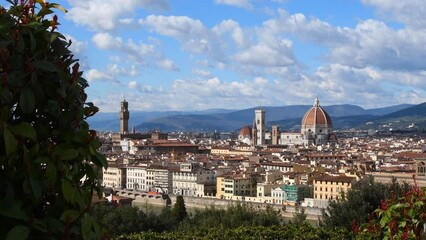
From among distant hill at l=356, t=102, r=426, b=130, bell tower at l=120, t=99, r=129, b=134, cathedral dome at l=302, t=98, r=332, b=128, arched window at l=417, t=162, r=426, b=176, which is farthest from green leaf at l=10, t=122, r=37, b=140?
distant hill at l=356, t=102, r=426, b=130

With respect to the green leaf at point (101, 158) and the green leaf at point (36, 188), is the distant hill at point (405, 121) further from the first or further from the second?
the green leaf at point (36, 188)

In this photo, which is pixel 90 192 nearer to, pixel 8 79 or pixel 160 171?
pixel 8 79

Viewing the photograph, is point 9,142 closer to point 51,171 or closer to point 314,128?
point 51,171

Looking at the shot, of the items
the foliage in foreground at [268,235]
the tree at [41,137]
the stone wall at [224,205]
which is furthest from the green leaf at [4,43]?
the stone wall at [224,205]

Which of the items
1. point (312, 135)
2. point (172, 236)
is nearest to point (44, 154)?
point (172, 236)

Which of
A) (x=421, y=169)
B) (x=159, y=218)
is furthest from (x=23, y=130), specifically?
(x=421, y=169)

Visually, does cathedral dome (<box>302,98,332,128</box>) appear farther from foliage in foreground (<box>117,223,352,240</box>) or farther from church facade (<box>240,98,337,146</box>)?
foliage in foreground (<box>117,223,352,240</box>)

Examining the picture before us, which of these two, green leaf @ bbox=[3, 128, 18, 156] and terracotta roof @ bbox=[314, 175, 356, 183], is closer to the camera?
green leaf @ bbox=[3, 128, 18, 156]
